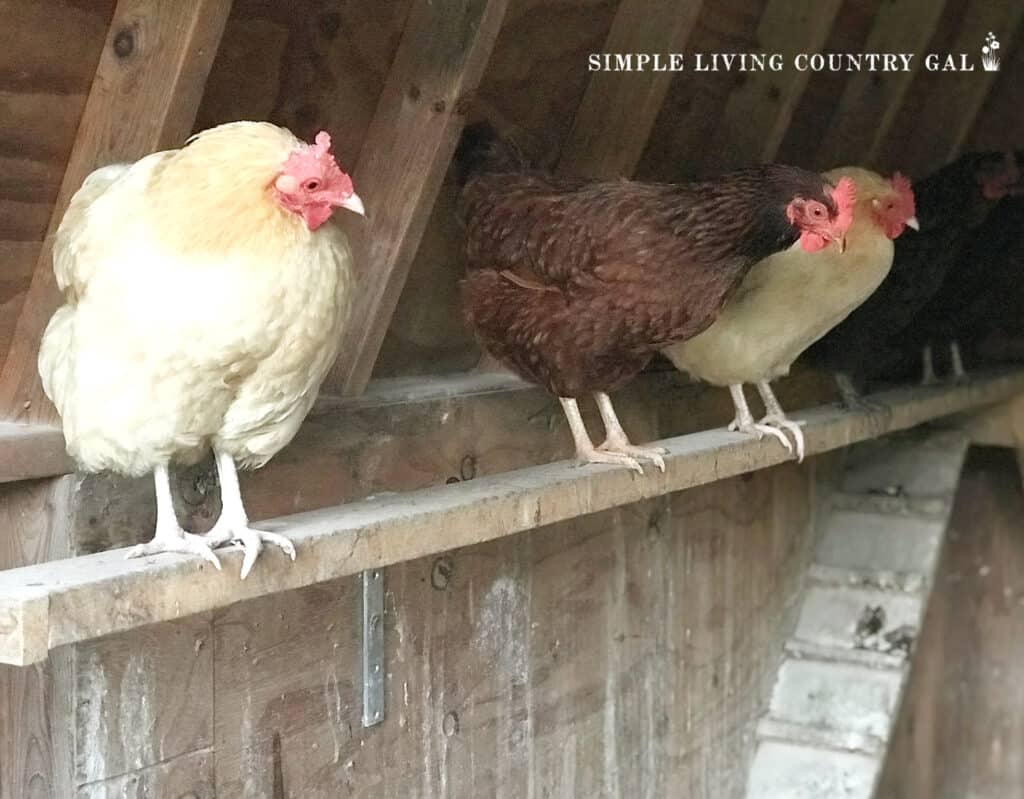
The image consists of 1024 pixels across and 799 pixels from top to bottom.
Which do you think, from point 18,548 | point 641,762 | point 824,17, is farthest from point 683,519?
point 18,548

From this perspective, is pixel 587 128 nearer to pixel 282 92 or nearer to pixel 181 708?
pixel 282 92

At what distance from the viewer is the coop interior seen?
1.29 m

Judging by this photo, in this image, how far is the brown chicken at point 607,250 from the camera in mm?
1600

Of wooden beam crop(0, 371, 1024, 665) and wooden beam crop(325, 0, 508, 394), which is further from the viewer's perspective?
wooden beam crop(325, 0, 508, 394)

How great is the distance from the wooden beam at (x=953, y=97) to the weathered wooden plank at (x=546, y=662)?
76cm

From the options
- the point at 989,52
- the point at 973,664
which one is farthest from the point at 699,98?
the point at 973,664

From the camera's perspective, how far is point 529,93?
1.83m

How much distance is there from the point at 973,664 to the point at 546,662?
184cm

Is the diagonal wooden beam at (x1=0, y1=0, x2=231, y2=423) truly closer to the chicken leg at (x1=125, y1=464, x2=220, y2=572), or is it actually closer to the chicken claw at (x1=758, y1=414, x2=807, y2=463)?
the chicken leg at (x1=125, y1=464, x2=220, y2=572)

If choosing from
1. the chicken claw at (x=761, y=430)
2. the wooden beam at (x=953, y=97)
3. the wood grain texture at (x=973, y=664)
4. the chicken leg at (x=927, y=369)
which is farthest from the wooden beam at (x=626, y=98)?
the wood grain texture at (x=973, y=664)

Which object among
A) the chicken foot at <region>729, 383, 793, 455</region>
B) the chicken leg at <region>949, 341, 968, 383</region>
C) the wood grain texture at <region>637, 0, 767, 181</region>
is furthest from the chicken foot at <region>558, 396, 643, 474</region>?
the chicken leg at <region>949, 341, 968, 383</region>

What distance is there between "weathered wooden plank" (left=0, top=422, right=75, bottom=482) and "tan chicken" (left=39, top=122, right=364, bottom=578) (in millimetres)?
98

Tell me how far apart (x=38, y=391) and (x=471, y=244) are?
2.00 feet

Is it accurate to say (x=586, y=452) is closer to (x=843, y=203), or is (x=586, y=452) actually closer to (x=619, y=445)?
(x=619, y=445)
